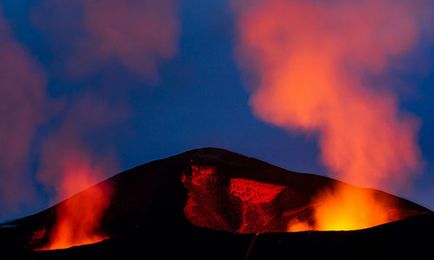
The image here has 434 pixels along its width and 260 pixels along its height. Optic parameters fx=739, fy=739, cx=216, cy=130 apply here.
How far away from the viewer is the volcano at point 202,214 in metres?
15.3

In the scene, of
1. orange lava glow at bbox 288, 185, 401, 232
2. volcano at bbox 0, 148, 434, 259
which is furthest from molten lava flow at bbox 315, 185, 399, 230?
volcano at bbox 0, 148, 434, 259

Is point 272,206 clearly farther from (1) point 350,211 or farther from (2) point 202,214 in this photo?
(1) point 350,211

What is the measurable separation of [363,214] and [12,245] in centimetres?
899

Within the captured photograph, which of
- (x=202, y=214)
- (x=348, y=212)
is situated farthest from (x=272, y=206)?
(x=348, y=212)

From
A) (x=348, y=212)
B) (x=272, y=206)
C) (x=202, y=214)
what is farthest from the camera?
(x=202, y=214)

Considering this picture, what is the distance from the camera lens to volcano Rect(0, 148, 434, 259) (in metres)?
15.3

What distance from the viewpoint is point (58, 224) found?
21.4 metres

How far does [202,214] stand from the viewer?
20.4 metres

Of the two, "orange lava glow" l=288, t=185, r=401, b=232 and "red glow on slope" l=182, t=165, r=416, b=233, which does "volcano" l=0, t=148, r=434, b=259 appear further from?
"orange lava glow" l=288, t=185, r=401, b=232

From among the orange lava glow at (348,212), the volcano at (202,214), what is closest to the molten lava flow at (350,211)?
the orange lava glow at (348,212)

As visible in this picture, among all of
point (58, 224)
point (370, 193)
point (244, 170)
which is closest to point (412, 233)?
point (370, 193)

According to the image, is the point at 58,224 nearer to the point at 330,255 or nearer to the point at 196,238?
the point at 196,238

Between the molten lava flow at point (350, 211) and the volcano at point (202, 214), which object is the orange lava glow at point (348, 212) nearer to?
the molten lava flow at point (350, 211)

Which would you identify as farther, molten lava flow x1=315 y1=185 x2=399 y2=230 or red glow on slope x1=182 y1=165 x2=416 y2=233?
→ red glow on slope x1=182 y1=165 x2=416 y2=233
